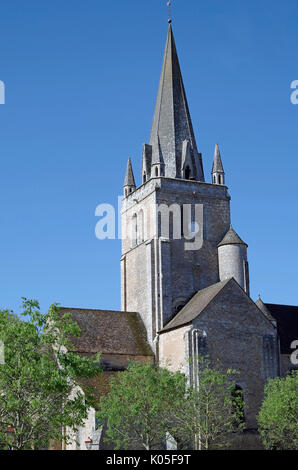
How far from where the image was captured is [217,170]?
175ft

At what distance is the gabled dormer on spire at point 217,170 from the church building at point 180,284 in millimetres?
74

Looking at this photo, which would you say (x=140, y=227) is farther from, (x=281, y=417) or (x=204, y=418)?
(x=281, y=417)

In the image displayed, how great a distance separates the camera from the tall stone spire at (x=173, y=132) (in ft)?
172

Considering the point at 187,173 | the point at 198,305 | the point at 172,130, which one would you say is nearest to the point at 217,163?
the point at 187,173

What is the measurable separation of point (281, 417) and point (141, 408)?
767 cm

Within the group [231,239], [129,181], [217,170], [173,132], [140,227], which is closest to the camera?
[231,239]

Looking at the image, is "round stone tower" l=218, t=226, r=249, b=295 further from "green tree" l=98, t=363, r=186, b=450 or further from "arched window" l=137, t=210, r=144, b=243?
"green tree" l=98, t=363, r=186, b=450

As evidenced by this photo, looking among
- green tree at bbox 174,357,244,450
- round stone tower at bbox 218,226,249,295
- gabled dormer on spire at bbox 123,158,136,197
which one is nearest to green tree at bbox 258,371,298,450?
green tree at bbox 174,357,244,450

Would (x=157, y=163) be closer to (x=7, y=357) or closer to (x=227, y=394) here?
(x=227, y=394)

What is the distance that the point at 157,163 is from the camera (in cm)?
5106

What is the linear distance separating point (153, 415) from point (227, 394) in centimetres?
534

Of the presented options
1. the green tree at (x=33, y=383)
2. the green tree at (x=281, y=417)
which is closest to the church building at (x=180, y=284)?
the green tree at (x=281, y=417)

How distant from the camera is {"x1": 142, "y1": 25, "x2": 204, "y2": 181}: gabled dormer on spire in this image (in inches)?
2056
